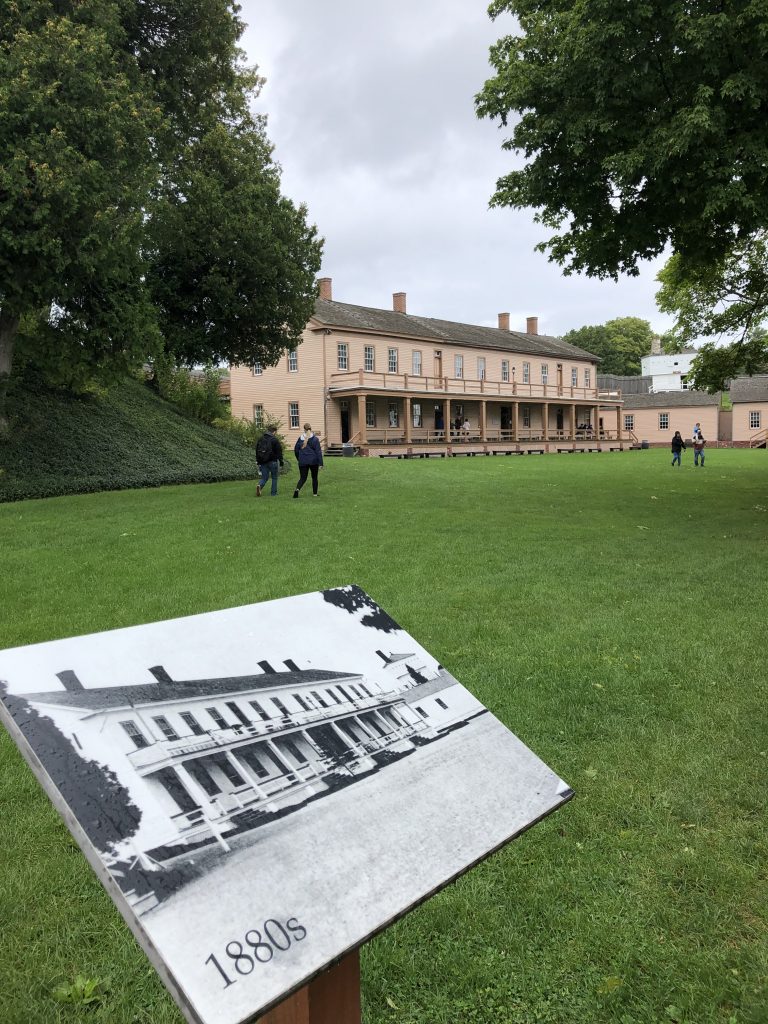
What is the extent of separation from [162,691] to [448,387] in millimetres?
42305

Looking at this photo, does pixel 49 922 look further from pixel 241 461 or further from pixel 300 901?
pixel 241 461

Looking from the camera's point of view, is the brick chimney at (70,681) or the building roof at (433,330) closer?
the brick chimney at (70,681)

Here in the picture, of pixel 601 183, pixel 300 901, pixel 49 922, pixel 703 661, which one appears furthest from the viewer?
pixel 601 183

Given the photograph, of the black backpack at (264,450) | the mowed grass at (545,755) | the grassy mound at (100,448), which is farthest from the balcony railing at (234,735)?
the grassy mound at (100,448)

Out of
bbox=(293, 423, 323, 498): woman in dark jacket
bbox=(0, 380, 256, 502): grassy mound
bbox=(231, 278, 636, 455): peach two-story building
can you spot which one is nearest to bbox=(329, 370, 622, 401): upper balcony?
bbox=(231, 278, 636, 455): peach two-story building

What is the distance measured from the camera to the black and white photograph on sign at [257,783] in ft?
4.09

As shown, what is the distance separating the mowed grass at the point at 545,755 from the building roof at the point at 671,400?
53.3 m

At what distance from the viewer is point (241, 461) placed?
2505cm

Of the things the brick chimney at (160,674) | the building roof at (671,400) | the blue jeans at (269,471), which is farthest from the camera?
the building roof at (671,400)

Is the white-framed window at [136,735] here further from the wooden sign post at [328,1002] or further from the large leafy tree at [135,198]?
the large leafy tree at [135,198]

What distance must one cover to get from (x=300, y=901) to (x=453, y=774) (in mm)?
619

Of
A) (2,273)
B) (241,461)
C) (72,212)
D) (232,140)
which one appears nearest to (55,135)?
(72,212)

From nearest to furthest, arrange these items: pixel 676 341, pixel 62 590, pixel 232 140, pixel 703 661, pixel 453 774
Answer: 1. pixel 453 774
2. pixel 703 661
3. pixel 62 590
4. pixel 676 341
5. pixel 232 140

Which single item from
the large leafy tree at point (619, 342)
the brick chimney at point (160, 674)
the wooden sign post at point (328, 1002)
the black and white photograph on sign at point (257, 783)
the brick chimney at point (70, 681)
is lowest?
the wooden sign post at point (328, 1002)
